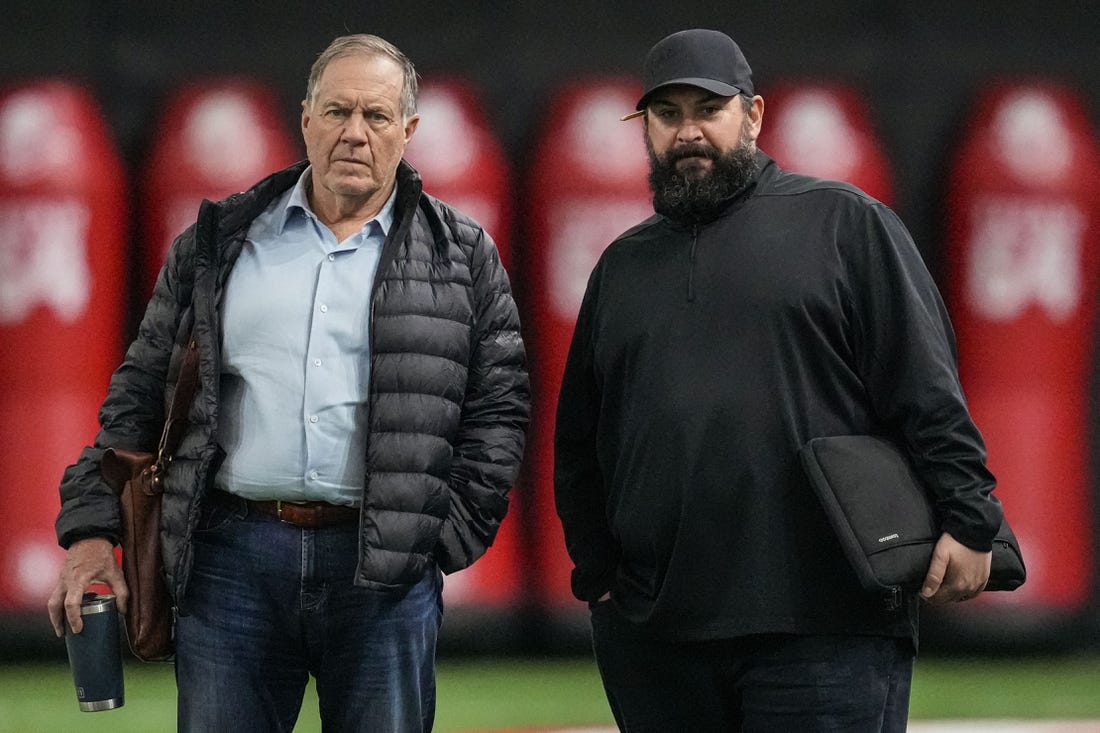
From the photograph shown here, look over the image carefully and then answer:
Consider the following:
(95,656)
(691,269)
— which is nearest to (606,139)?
A: (691,269)

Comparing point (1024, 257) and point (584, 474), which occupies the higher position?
point (1024, 257)

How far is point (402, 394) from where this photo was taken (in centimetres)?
213

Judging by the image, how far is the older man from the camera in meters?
2.13

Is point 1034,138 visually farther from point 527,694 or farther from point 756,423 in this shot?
point 756,423

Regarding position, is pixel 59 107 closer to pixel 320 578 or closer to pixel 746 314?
pixel 320 578

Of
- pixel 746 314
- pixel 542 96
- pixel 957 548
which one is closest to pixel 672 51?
pixel 746 314

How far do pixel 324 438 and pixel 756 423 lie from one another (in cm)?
70

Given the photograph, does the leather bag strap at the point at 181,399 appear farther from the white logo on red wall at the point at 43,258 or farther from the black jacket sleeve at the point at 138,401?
the white logo on red wall at the point at 43,258

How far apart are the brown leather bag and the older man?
0.10ft

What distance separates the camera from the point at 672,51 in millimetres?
2154

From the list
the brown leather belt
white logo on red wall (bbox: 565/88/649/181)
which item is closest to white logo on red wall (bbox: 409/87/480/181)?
white logo on red wall (bbox: 565/88/649/181)

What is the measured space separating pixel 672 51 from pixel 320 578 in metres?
1.04

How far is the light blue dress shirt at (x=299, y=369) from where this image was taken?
2.13 m

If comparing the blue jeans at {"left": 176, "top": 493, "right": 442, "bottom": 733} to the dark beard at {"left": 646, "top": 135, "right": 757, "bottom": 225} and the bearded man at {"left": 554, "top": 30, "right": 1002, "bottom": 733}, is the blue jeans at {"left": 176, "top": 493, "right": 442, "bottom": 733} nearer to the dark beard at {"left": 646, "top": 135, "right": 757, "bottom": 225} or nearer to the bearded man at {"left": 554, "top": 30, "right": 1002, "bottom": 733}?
the bearded man at {"left": 554, "top": 30, "right": 1002, "bottom": 733}
